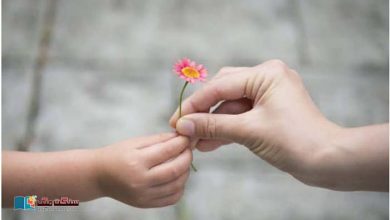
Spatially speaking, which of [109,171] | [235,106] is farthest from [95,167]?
[235,106]

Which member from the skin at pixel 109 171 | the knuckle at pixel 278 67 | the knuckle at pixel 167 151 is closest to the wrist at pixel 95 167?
the skin at pixel 109 171

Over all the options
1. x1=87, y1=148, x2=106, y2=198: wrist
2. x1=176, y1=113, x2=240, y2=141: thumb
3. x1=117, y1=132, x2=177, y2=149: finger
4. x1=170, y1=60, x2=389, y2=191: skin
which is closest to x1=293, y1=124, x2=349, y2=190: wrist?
x1=170, y1=60, x2=389, y2=191: skin

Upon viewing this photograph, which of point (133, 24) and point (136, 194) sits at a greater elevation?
point (133, 24)

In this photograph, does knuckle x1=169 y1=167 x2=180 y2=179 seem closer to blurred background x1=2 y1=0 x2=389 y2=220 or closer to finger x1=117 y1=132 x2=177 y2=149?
finger x1=117 y1=132 x2=177 y2=149

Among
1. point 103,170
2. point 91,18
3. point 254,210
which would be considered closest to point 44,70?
point 91,18

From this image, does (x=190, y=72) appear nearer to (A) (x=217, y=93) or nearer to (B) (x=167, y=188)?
(A) (x=217, y=93)

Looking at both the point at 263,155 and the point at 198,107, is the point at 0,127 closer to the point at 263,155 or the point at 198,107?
the point at 198,107
